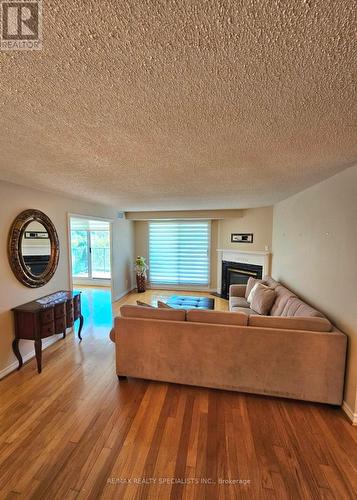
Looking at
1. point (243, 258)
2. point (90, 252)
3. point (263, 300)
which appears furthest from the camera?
point (90, 252)

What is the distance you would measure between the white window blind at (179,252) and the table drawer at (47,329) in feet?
13.0

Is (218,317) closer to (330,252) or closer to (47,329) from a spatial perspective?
(330,252)

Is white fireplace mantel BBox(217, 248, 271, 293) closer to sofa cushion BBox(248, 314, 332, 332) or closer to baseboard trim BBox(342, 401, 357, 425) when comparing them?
sofa cushion BBox(248, 314, 332, 332)

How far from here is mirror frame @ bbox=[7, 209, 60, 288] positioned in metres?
2.68

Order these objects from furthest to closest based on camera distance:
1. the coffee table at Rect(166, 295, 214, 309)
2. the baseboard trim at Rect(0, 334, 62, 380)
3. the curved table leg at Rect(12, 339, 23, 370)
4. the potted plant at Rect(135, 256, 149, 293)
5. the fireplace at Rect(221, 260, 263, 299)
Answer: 1. the potted plant at Rect(135, 256, 149, 293)
2. the fireplace at Rect(221, 260, 263, 299)
3. the coffee table at Rect(166, 295, 214, 309)
4. the curved table leg at Rect(12, 339, 23, 370)
5. the baseboard trim at Rect(0, 334, 62, 380)

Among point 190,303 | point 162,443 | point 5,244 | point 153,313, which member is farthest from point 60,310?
point 190,303

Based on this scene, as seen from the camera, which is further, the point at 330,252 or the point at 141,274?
the point at 141,274

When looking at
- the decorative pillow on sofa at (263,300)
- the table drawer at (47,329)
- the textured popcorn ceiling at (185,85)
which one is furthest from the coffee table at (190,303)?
the textured popcorn ceiling at (185,85)

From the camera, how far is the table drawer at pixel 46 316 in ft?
8.89

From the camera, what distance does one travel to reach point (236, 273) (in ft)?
18.5

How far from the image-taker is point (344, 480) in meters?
1.49

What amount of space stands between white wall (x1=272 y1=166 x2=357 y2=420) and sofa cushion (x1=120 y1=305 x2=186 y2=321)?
156 centimetres

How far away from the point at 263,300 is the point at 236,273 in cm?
233

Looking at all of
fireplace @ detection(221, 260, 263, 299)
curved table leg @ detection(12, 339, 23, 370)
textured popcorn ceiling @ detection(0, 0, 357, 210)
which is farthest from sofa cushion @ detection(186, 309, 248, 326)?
fireplace @ detection(221, 260, 263, 299)
